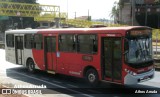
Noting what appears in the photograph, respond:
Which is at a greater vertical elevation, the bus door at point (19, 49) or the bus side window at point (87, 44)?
the bus side window at point (87, 44)

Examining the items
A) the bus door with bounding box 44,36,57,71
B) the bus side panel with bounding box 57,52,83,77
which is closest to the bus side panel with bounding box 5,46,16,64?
the bus door with bounding box 44,36,57,71

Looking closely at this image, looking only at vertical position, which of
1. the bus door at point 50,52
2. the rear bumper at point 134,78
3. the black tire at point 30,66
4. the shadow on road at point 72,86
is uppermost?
the bus door at point 50,52

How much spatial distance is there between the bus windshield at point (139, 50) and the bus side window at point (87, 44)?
190 centimetres

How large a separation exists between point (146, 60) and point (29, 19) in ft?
274

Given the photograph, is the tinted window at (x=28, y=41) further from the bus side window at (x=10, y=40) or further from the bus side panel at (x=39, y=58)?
the bus side window at (x=10, y=40)

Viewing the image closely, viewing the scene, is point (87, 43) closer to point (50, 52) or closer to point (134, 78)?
point (134, 78)

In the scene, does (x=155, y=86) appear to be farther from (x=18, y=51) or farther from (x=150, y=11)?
(x=150, y=11)

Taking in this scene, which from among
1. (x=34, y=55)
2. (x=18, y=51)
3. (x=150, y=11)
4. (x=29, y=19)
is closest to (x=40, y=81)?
(x=34, y=55)

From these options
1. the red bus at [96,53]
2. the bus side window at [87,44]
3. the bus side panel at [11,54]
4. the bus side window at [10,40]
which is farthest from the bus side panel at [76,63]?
Answer: the bus side window at [10,40]

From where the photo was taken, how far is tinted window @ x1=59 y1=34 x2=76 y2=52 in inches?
617

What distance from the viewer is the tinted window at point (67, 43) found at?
1568cm

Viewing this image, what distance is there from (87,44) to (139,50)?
8.68ft

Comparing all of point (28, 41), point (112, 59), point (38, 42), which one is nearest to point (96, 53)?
point (112, 59)

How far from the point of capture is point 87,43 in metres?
14.8
